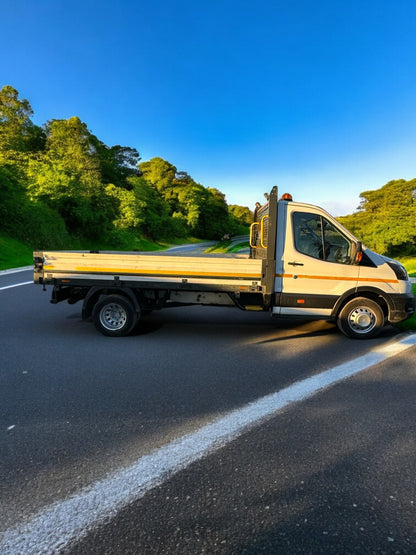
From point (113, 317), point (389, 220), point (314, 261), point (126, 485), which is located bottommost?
point (126, 485)

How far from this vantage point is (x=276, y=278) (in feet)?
18.3

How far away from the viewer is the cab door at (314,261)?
5.57m

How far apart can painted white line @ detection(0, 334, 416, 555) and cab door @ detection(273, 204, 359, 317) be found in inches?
88.2

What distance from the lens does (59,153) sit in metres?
35.1

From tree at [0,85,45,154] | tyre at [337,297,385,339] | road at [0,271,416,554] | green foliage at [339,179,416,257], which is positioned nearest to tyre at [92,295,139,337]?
road at [0,271,416,554]

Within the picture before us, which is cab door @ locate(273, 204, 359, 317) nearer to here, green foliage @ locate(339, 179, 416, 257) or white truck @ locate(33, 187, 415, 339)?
A: white truck @ locate(33, 187, 415, 339)

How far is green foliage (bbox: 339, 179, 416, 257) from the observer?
27.1 metres

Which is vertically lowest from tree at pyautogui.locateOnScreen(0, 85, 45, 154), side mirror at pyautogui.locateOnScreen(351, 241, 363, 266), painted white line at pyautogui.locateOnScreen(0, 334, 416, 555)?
painted white line at pyautogui.locateOnScreen(0, 334, 416, 555)

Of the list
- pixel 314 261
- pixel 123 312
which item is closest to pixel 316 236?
pixel 314 261

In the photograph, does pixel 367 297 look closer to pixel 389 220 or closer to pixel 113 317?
pixel 113 317

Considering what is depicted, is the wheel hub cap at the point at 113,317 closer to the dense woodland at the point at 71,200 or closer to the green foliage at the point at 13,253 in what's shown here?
the green foliage at the point at 13,253

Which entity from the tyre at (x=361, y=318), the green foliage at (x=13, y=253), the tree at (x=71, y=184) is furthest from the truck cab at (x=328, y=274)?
the tree at (x=71, y=184)

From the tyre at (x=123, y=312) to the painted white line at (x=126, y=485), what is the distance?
293cm

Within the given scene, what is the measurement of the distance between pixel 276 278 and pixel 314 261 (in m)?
0.72
